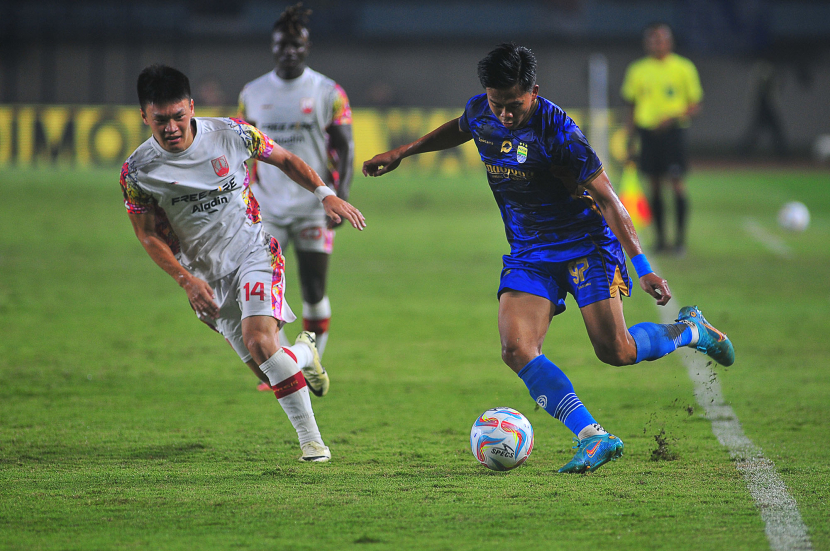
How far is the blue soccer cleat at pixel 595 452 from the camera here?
412 centimetres

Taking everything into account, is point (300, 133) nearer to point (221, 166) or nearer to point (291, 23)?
point (291, 23)

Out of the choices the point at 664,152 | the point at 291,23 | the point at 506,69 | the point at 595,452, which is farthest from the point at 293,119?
the point at 664,152

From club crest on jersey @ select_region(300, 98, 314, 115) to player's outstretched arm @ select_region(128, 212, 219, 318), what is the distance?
1785 mm

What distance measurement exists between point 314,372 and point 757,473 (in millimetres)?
2438

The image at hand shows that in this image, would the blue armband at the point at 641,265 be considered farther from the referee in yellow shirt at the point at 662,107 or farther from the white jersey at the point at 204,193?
the referee in yellow shirt at the point at 662,107

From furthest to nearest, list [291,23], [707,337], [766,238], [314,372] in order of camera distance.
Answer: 1. [766,238]
2. [291,23]
3. [314,372]
4. [707,337]

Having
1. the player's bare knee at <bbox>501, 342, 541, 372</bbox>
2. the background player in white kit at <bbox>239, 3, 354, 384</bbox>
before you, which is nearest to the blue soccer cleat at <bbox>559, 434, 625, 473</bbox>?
the player's bare knee at <bbox>501, 342, 541, 372</bbox>

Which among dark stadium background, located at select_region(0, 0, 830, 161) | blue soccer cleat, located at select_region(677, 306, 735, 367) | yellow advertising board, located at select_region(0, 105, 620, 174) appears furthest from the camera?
dark stadium background, located at select_region(0, 0, 830, 161)

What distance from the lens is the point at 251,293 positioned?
15.1 feet

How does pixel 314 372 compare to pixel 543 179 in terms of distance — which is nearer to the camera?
pixel 543 179

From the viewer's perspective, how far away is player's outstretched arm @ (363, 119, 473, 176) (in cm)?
473

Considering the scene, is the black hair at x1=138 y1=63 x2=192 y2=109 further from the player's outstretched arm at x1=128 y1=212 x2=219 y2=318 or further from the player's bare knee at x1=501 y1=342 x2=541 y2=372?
the player's bare knee at x1=501 y1=342 x2=541 y2=372

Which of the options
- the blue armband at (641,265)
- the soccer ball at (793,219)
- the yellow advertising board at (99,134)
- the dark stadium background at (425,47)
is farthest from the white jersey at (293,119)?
the dark stadium background at (425,47)

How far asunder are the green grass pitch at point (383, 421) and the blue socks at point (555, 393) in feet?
0.88
